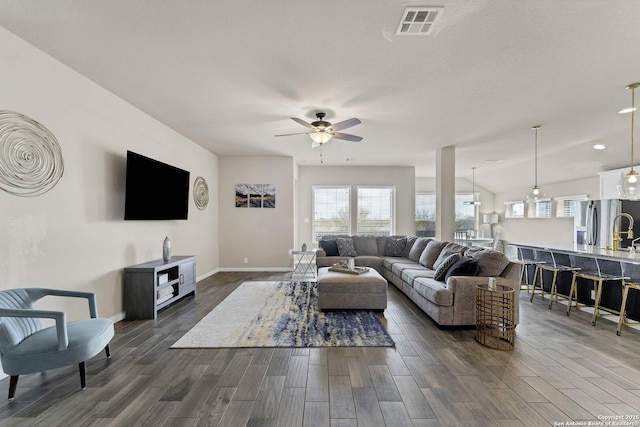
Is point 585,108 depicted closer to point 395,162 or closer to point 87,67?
point 395,162

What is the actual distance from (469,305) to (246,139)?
4.61 meters

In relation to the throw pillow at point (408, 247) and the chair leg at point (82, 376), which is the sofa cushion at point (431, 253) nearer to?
the throw pillow at point (408, 247)

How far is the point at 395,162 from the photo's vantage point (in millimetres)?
7883

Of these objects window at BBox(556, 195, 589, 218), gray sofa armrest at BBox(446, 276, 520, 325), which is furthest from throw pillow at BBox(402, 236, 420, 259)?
window at BBox(556, 195, 589, 218)

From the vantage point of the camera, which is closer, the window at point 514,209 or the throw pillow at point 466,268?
the throw pillow at point 466,268

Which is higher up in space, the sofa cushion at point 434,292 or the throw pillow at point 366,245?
the throw pillow at point 366,245

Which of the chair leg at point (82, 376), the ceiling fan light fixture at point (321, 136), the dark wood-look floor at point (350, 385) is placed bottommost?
the dark wood-look floor at point (350, 385)

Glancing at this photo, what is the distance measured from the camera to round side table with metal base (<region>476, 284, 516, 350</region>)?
2.94 m

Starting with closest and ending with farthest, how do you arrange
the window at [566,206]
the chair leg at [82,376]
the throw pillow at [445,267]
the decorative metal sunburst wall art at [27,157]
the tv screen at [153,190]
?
the chair leg at [82,376]
the decorative metal sunburst wall art at [27,157]
the tv screen at [153,190]
the throw pillow at [445,267]
the window at [566,206]

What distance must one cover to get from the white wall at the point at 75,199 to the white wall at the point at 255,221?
8.22ft

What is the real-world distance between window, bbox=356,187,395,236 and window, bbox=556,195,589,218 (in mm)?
4842

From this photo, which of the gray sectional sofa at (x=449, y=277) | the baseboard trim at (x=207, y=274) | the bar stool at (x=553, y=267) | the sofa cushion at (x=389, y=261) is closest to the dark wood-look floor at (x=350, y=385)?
the gray sectional sofa at (x=449, y=277)

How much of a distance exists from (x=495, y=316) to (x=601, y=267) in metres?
2.30

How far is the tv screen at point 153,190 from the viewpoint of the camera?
3662mm
